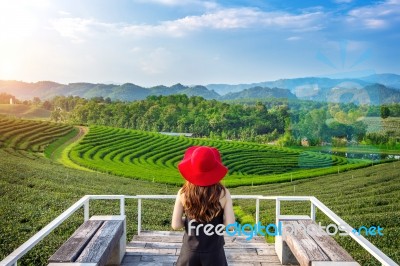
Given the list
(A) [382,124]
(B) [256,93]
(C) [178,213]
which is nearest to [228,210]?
(C) [178,213]

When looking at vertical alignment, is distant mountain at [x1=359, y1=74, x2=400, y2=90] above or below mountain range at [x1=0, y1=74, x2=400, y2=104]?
above

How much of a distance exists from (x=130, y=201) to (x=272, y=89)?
675 centimetres

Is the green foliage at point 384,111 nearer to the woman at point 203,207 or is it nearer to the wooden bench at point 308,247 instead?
the wooden bench at point 308,247

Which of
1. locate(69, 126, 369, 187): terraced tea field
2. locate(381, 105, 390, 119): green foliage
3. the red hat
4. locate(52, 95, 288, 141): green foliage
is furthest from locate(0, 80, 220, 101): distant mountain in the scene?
the red hat

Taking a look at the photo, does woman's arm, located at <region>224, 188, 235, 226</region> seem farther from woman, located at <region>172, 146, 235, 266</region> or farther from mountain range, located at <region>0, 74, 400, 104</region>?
mountain range, located at <region>0, 74, 400, 104</region>

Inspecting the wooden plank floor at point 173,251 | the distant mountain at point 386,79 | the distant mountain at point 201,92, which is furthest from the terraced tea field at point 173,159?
the wooden plank floor at point 173,251

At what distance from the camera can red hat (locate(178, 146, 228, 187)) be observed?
6.18 ft

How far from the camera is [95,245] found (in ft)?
8.68

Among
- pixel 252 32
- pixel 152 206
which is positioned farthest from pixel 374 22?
pixel 152 206

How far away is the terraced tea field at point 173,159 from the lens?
11.5m

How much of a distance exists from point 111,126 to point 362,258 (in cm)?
933

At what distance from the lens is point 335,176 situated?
39.2 ft

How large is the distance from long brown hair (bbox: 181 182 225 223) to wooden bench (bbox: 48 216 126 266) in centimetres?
74

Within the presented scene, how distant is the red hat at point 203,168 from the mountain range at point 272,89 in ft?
30.9
